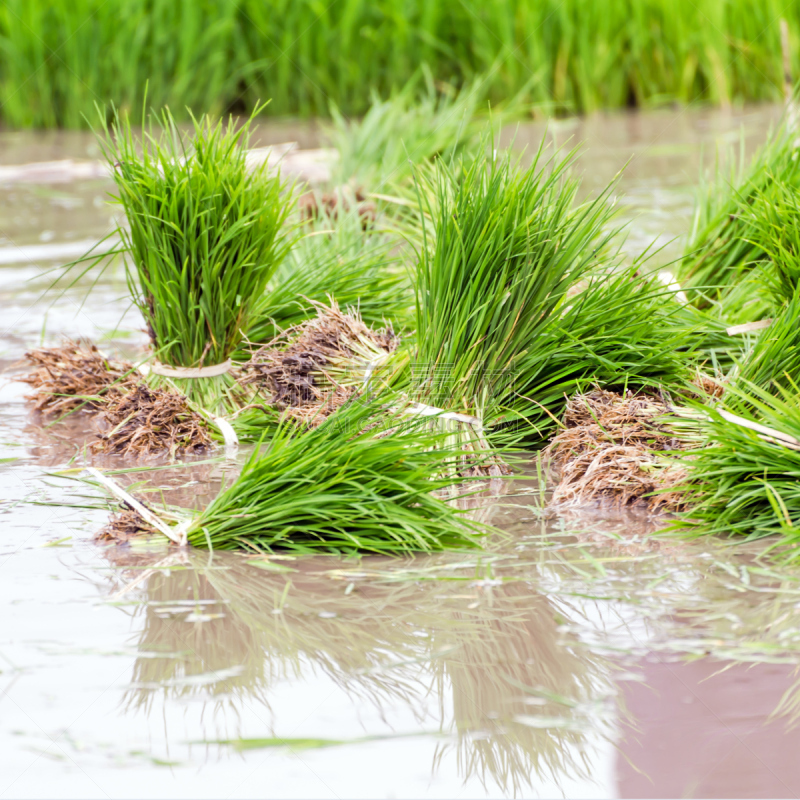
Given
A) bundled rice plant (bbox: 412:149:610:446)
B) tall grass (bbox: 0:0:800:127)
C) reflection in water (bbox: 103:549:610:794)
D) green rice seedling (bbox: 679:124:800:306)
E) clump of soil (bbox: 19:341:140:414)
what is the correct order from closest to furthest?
1. reflection in water (bbox: 103:549:610:794)
2. bundled rice plant (bbox: 412:149:610:446)
3. clump of soil (bbox: 19:341:140:414)
4. green rice seedling (bbox: 679:124:800:306)
5. tall grass (bbox: 0:0:800:127)

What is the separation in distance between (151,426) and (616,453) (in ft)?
4.02

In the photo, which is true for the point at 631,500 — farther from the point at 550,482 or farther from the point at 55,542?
the point at 55,542

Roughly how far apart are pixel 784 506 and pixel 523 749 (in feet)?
2.92

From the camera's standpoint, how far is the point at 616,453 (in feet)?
8.88

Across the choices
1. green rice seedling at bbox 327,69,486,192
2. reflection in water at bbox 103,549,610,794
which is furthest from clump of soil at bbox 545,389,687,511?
green rice seedling at bbox 327,69,486,192

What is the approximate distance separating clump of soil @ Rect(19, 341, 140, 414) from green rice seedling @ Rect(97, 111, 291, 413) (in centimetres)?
21

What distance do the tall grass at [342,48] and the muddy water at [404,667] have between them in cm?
604

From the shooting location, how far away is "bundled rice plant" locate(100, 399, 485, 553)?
2327 mm

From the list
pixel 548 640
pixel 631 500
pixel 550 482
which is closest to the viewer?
pixel 548 640

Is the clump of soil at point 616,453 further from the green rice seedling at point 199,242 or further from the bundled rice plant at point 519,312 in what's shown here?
the green rice seedling at point 199,242

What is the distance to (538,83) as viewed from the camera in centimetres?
847

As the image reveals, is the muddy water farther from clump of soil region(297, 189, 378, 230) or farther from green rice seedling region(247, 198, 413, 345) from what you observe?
clump of soil region(297, 189, 378, 230)

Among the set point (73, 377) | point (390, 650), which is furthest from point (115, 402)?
point (390, 650)

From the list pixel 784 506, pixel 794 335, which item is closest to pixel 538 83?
pixel 794 335
